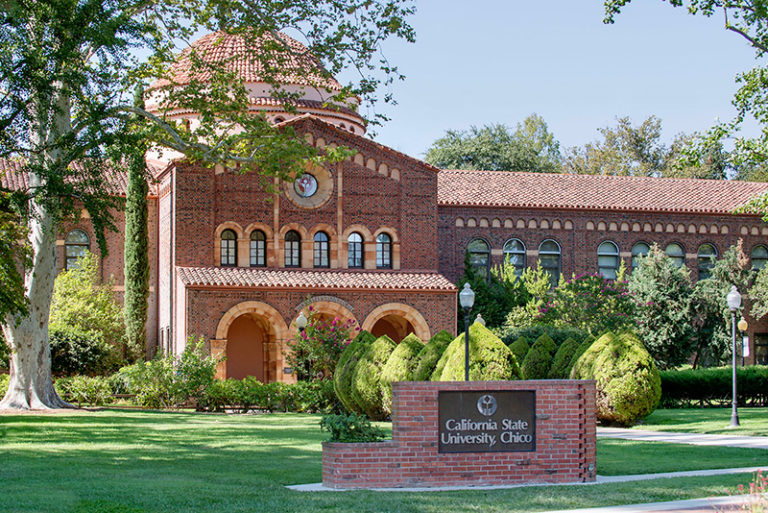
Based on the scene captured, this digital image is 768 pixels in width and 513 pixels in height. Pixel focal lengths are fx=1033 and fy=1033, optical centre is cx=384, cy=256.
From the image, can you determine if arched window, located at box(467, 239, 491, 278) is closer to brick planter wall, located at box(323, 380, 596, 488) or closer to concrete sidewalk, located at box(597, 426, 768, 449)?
concrete sidewalk, located at box(597, 426, 768, 449)

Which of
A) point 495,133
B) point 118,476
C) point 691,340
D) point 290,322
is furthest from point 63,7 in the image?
point 495,133

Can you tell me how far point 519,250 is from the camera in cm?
4394

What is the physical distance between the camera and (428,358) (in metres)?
24.7

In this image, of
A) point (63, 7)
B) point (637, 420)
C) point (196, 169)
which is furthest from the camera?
point (196, 169)

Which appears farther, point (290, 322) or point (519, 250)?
point (519, 250)

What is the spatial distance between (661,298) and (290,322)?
16322 mm

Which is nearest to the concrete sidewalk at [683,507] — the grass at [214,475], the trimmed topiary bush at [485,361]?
the grass at [214,475]

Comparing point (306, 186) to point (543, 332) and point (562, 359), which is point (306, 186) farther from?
point (562, 359)

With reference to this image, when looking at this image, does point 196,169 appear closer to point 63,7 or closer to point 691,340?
point 63,7

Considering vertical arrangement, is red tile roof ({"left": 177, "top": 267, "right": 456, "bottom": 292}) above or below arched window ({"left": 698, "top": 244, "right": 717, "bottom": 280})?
below

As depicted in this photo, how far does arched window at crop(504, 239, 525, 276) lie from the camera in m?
43.8

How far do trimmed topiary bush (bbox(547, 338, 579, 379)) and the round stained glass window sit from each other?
13.3 metres

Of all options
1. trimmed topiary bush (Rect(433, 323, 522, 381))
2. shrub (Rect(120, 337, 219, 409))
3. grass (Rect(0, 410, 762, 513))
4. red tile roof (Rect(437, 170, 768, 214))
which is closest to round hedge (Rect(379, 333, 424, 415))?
trimmed topiary bush (Rect(433, 323, 522, 381))

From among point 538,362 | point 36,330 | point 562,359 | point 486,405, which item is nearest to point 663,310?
point 538,362
